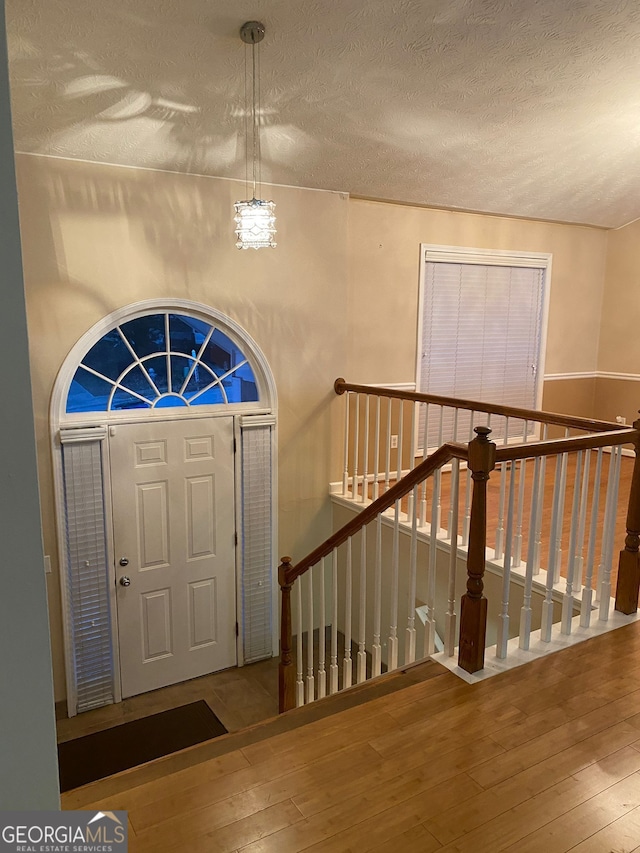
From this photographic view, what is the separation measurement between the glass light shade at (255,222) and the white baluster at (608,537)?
6.25 feet

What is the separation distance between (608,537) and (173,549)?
10.1 ft

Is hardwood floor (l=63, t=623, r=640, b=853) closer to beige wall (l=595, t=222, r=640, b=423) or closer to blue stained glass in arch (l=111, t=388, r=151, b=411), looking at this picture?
blue stained glass in arch (l=111, t=388, r=151, b=411)

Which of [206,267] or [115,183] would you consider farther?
[206,267]

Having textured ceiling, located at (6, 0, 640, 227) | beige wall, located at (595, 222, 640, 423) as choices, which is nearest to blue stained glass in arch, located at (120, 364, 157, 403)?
textured ceiling, located at (6, 0, 640, 227)

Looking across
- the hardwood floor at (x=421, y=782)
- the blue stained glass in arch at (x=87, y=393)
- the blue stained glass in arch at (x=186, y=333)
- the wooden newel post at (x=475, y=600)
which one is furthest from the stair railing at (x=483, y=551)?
the blue stained glass in arch at (x=87, y=393)

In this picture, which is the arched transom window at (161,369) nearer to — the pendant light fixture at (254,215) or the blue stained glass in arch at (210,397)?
the blue stained glass in arch at (210,397)

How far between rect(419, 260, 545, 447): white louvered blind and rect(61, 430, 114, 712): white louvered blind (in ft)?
9.60

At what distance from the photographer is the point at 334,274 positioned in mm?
5020

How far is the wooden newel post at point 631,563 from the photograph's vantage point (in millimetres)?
3010

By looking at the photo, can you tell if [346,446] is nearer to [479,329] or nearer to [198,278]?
[198,278]

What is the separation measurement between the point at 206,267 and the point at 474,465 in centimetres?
278

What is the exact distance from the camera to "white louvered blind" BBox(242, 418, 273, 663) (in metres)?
4.88

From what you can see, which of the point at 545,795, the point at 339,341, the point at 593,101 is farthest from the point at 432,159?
the point at 545,795

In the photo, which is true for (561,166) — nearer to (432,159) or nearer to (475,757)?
(432,159)
